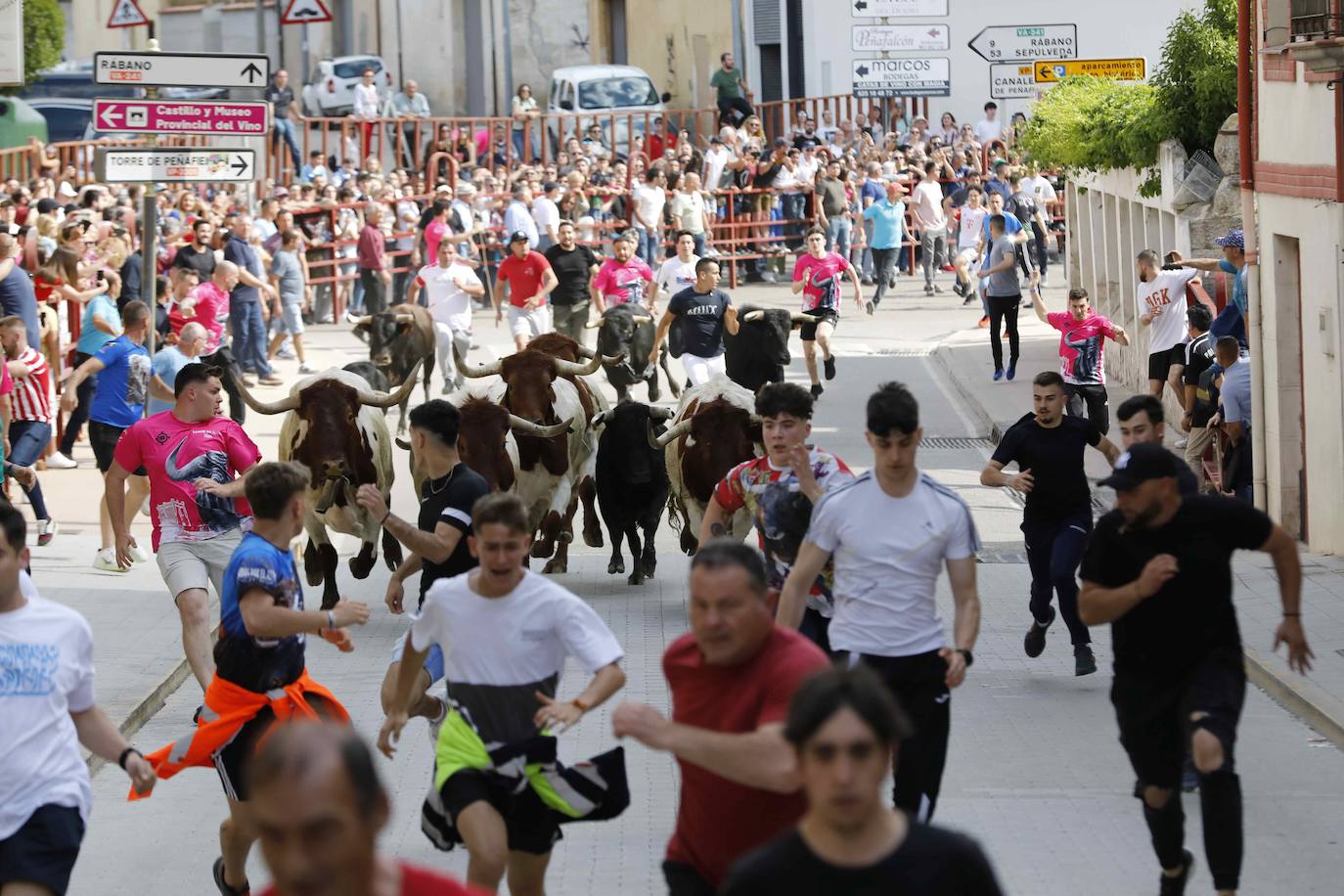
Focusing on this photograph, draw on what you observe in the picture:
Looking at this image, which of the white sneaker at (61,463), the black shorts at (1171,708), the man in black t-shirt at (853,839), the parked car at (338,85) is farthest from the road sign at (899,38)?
the man in black t-shirt at (853,839)

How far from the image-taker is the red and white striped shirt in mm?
16266

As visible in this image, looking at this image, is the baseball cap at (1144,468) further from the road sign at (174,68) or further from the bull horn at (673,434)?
the road sign at (174,68)

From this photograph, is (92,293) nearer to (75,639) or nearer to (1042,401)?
(1042,401)

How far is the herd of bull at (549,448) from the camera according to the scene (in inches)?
539

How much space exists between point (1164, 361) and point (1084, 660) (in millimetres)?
8614

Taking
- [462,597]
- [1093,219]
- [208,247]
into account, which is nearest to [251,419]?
[208,247]

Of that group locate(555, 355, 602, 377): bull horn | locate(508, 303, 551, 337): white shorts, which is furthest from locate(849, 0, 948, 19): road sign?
locate(555, 355, 602, 377): bull horn

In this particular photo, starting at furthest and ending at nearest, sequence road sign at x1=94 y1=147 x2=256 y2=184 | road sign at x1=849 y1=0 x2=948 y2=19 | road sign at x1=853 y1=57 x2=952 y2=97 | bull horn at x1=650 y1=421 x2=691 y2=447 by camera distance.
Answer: road sign at x1=849 y1=0 x2=948 y2=19, road sign at x1=853 y1=57 x2=952 y2=97, road sign at x1=94 y1=147 x2=256 y2=184, bull horn at x1=650 y1=421 x2=691 y2=447

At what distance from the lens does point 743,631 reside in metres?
5.66

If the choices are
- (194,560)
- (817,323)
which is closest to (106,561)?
(194,560)

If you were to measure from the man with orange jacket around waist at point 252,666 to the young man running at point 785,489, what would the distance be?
71.8 inches

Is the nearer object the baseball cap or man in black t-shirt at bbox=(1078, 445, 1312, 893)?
man in black t-shirt at bbox=(1078, 445, 1312, 893)

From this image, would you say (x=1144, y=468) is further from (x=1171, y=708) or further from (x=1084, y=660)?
(x=1084, y=660)

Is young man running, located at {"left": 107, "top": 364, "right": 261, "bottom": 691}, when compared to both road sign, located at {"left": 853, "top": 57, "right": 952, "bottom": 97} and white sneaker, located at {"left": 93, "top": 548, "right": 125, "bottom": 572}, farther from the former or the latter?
road sign, located at {"left": 853, "top": 57, "right": 952, "bottom": 97}
